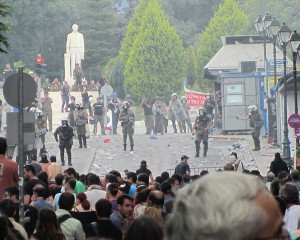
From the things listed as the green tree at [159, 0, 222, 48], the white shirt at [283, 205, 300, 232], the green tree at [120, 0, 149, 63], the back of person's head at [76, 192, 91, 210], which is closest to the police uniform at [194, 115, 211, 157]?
the back of person's head at [76, 192, 91, 210]


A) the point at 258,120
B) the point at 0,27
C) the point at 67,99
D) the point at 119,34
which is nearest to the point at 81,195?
the point at 0,27

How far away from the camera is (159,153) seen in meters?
42.4

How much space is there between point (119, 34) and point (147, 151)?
193 feet

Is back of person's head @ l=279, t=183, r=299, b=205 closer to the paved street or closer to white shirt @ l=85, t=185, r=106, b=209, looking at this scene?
white shirt @ l=85, t=185, r=106, b=209

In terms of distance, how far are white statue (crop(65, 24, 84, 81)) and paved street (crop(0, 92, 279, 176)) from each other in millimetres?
28390

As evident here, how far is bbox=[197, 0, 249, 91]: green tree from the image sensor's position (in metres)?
86.6

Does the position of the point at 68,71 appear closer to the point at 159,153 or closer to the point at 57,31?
the point at 57,31

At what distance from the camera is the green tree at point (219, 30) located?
86625 millimetres

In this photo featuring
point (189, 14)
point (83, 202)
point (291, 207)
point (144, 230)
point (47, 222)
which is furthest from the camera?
point (189, 14)

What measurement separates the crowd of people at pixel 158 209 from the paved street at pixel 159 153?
9841 mm

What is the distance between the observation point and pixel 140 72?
83.7 m

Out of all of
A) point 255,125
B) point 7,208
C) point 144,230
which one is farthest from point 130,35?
point 144,230

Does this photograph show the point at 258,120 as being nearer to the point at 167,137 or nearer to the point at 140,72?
the point at 167,137

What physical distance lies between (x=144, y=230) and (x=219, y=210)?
12.7 feet
